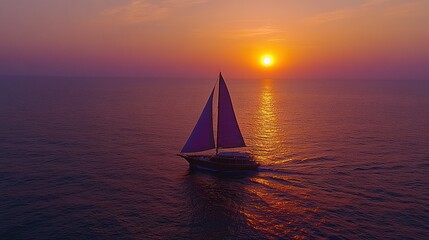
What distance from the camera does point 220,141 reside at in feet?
212

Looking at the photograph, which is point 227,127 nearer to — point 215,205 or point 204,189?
point 204,189

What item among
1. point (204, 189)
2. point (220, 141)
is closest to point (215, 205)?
point (204, 189)

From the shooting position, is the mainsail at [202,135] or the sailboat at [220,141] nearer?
the sailboat at [220,141]

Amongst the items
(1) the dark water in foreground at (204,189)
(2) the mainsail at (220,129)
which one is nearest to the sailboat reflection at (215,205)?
(1) the dark water in foreground at (204,189)

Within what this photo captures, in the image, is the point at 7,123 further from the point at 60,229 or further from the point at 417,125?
the point at 417,125

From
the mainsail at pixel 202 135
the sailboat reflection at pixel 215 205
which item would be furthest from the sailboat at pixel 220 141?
the sailboat reflection at pixel 215 205

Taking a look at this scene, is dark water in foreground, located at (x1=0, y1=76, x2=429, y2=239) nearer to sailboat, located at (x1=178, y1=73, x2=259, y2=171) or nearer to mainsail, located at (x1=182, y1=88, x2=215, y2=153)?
sailboat, located at (x1=178, y1=73, x2=259, y2=171)

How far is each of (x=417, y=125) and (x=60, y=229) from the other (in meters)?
109

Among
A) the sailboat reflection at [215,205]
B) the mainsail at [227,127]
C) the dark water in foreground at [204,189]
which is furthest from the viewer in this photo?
the mainsail at [227,127]

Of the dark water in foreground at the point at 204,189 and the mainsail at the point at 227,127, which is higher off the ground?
the mainsail at the point at 227,127

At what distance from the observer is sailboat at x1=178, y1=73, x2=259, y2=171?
59875 millimetres

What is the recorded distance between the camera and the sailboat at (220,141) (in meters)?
59.9

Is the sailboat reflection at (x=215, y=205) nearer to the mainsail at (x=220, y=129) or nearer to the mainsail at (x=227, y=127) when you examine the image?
the mainsail at (x=220, y=129)

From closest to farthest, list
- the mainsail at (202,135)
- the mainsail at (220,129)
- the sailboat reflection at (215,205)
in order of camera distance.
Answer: the sailboat reflection at (215,205) < the mainsail at (220,129) < the mainsail at (202,135)
